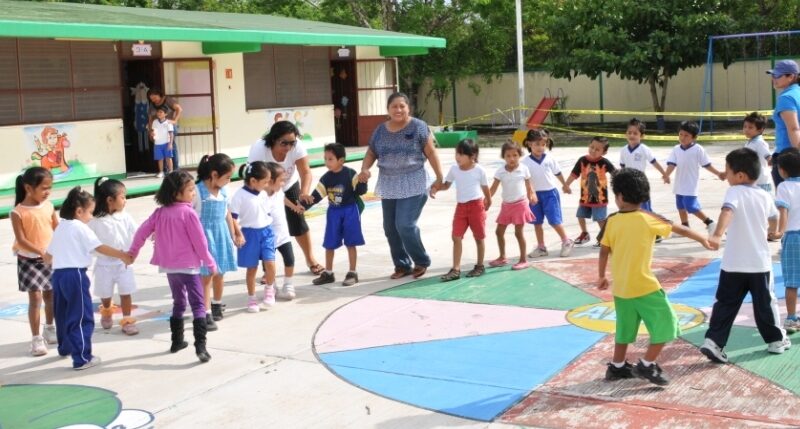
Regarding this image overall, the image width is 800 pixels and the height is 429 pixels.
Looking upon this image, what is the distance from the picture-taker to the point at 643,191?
5.73m

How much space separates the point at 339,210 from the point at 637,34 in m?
20.6

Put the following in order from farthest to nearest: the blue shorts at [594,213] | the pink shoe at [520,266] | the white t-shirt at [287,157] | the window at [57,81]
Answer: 1. the window at [57,81]
2. the blue shorts at [594,213]
3. the pink shoe at [520,266]
4. the white t-shirt at [287,157]

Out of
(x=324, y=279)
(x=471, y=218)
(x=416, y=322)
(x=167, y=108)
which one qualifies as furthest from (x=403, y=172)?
(x=167, y=108)

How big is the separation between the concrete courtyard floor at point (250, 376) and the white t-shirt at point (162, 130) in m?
8.76

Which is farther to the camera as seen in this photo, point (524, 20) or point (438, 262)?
point (524, 20)

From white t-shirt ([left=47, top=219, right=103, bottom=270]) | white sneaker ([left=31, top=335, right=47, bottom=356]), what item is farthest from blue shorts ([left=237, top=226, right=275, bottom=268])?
white sneaker ([left=31, top=335, right=47, bottom=356])

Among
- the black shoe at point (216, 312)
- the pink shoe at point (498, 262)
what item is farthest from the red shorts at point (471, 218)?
the black shoe at point (216, 312)

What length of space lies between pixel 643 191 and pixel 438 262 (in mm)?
4365

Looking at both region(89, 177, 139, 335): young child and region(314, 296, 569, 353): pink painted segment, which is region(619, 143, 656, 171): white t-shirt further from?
region(89, 177, 139, 335): young child

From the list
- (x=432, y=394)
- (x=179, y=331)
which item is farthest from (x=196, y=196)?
(x=432, y=394)

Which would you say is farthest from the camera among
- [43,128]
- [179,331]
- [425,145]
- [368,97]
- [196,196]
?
[368,97]

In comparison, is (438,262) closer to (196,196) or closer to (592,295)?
(592,295)

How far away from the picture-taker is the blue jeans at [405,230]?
905cm

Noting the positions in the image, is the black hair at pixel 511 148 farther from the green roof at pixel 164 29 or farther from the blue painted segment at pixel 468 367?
the green roof at pixel 164 29
